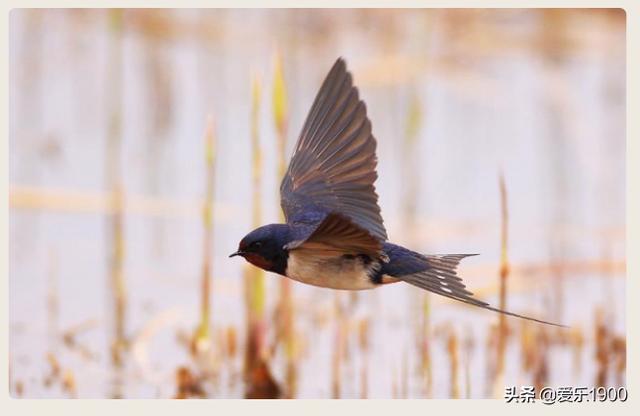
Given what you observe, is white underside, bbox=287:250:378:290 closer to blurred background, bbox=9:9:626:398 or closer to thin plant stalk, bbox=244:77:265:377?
blurred background, bbox=9:9:626:398

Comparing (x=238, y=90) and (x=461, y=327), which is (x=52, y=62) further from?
(x=461, y=327)

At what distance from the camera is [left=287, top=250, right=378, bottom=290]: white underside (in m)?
1.81

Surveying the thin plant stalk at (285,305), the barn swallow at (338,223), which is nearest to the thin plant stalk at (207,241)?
the thin plant stalk at (285,305)

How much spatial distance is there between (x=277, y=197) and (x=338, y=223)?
1767 millimetres

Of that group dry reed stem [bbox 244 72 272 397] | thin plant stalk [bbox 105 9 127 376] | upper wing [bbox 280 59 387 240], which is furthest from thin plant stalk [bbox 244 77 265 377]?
thin plant stalk [bbox 105 9 127 376]

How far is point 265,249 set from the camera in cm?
185

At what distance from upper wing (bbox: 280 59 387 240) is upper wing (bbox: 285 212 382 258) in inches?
10.3

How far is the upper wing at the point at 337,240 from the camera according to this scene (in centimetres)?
161

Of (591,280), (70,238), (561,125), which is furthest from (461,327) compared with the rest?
(561,125)

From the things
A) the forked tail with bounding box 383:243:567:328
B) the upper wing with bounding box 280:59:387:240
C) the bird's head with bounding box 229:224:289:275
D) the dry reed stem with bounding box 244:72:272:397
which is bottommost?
the dry reed stem with bounding box 244:72:272:397

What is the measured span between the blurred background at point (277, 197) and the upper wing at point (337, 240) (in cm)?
41

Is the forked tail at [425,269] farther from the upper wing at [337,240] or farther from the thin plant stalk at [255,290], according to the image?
the thin plant stalk at [255,290]

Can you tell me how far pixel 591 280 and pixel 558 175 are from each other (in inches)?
28.5

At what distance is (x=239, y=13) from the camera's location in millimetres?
4617
